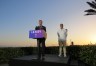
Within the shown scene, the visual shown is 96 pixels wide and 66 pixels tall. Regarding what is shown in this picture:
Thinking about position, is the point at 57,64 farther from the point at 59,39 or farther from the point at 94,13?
the point at 94,13

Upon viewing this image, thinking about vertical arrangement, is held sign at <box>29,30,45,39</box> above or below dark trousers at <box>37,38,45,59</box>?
above

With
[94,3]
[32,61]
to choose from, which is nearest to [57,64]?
[32,61]

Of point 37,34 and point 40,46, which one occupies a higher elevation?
point 37,34

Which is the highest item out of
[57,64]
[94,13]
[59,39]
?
[94,13]

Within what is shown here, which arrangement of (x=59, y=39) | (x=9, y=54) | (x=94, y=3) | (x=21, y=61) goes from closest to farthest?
(x=21, y=61) → (x=59, y=39) → (x=9, y=54) → (x=94, y=3)

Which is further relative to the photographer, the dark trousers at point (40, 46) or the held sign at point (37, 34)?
the dark trousers at point (40, 46)

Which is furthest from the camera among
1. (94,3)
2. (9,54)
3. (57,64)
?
(94,3)

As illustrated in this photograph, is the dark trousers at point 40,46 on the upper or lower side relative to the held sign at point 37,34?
lower

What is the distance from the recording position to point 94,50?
1419cm

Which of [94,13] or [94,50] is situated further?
[94,13]

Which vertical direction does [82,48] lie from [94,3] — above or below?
below

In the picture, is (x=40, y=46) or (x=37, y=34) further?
(x=40, y=46)

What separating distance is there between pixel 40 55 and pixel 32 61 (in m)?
0.80

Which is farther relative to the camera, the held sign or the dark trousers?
the dark trousers
